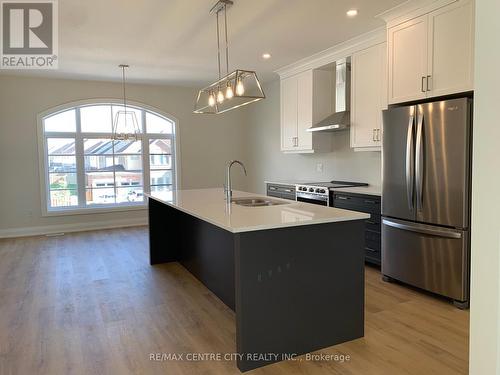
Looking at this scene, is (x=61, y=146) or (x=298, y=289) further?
(x=61, y=146)

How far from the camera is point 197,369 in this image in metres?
2.30

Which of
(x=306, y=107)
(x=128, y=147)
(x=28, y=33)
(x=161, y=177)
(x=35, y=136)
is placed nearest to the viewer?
(x=28, y=33)

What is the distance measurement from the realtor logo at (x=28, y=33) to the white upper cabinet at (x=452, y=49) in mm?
3406

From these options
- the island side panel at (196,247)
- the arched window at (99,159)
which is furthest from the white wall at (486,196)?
the arched window at (99,159)

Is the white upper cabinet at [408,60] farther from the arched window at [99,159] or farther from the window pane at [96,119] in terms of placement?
the window pane at [96,119]

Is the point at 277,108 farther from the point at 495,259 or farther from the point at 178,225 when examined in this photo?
the point at 495,259

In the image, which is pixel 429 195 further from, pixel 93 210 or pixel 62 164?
pixel 62 164

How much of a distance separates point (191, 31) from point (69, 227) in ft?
14.5

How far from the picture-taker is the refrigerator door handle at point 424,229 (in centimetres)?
315

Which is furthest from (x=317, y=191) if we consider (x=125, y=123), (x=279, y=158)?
(x=125, y=123)

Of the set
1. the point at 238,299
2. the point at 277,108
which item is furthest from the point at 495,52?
the point at 277,108

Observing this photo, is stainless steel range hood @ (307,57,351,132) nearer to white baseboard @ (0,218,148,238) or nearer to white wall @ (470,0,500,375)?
white wall @ (470,0,500,375)

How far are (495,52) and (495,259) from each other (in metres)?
0.77

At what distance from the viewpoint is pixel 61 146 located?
6.68m
